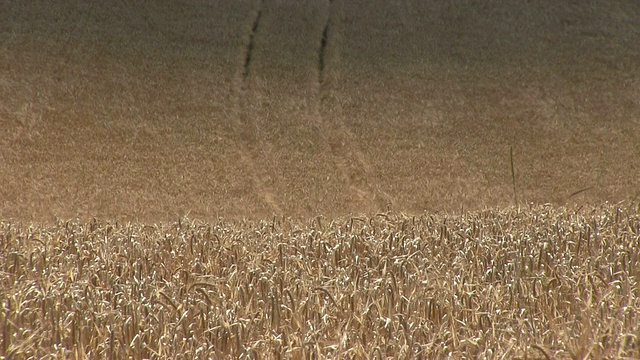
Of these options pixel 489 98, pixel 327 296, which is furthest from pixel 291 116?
pixel 327 296

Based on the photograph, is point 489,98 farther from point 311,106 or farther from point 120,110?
point 120,110

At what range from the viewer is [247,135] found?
14766 mm

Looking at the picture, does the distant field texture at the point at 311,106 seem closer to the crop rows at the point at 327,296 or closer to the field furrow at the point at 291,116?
the field furrow at the point at 291,116

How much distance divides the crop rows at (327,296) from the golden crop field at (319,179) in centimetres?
1

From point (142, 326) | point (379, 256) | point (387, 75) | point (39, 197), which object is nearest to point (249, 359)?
point (142, 326)

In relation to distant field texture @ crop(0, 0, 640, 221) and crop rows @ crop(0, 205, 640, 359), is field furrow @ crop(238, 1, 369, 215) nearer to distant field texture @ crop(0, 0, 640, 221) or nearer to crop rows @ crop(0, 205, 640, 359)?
distant field texture @ crop(0, 0, 640, 221)

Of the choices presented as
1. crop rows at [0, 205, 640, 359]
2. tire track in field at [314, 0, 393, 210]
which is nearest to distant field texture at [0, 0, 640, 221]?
tire track in field at [314, 0, 393, 210]

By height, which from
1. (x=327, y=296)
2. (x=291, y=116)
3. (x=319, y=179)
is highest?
(x=291, y=116)

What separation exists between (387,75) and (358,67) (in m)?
0.83

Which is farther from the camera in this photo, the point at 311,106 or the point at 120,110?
the point at 311,106

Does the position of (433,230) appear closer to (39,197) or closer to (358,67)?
(39,197)

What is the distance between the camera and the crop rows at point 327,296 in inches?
91.6

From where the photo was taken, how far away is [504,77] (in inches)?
695

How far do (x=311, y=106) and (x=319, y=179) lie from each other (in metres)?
3.53
